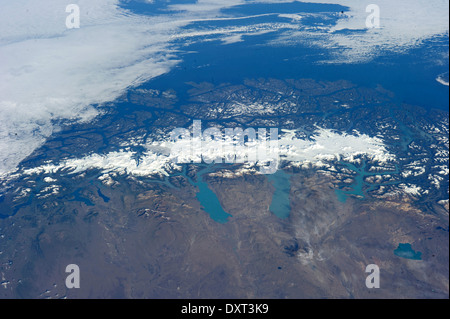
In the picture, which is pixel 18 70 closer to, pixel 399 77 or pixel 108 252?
pixel 108 252

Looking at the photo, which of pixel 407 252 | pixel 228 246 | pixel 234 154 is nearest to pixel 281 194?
pixel 228 246

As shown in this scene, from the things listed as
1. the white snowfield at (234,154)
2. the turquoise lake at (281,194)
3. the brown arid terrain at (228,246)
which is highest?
the white snowfield at (234,154)

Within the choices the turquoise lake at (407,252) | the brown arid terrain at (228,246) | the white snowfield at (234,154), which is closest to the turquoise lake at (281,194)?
the brown arid terrain at (228,246)

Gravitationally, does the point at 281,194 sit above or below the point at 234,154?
below

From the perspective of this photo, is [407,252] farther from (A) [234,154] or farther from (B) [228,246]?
(A) [234,154]

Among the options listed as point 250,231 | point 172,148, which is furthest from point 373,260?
point 172,148

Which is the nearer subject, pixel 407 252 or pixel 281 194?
pixel 407 252

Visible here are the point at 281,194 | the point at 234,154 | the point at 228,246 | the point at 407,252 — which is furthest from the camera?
the point at 234,154

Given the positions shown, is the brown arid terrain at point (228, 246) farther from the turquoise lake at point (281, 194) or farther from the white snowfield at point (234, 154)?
the white snowfield at point (234, 154)

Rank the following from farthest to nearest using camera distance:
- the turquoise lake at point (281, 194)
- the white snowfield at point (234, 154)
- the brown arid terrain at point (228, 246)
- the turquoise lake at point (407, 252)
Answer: the white snowfield at point (234, 154)
the turquoise lake at point (281, 194)
the turquoise lake at point (407, 252)
the brown arid terrain at point (228, 246)

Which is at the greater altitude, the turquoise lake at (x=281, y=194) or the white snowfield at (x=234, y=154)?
the white snowfield at (x=234, y=154)

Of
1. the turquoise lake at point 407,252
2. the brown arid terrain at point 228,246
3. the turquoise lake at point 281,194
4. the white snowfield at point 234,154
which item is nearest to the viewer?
the brown arid terrain at point 228,246

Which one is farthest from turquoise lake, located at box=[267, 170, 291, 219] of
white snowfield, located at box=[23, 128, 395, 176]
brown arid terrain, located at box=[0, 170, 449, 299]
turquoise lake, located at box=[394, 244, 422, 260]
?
turquoise lake, located at box=[394, 244, 422, 260]
